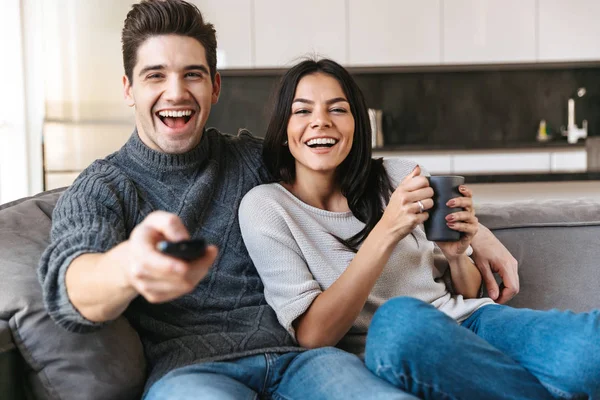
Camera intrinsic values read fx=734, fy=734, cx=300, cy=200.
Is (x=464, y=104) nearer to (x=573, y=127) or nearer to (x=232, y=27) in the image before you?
(x=573, y=127)

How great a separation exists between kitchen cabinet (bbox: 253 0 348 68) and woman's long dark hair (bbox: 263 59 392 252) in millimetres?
2957

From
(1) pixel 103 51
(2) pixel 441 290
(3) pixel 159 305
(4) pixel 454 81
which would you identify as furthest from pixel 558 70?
(3) pixel 159 305

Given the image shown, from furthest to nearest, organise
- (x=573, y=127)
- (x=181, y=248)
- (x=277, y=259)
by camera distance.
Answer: (x=573, y=127)
(x=277, y=259)
(x=181, y=248)

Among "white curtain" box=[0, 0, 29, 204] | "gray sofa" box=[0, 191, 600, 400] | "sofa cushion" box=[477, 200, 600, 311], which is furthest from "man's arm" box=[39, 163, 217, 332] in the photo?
"white curtain" box=[0, 0, 29, 204]

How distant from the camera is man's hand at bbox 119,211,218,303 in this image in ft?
2.88

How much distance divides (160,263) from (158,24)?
0.87 metres

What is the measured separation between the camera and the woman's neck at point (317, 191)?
1727mm

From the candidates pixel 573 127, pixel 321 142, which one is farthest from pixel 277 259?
pixel 573 127

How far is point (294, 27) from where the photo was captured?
182 inches

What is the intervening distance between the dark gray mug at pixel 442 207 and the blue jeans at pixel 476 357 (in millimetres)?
163

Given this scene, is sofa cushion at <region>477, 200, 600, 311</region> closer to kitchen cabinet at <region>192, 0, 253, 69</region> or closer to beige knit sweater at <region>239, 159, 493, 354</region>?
beige knit sweater at <region>239, 159, 493, 354</region>

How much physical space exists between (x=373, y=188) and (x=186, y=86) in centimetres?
50

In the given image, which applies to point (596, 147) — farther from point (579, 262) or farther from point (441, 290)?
point (441, 290)

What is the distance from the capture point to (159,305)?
148cm
